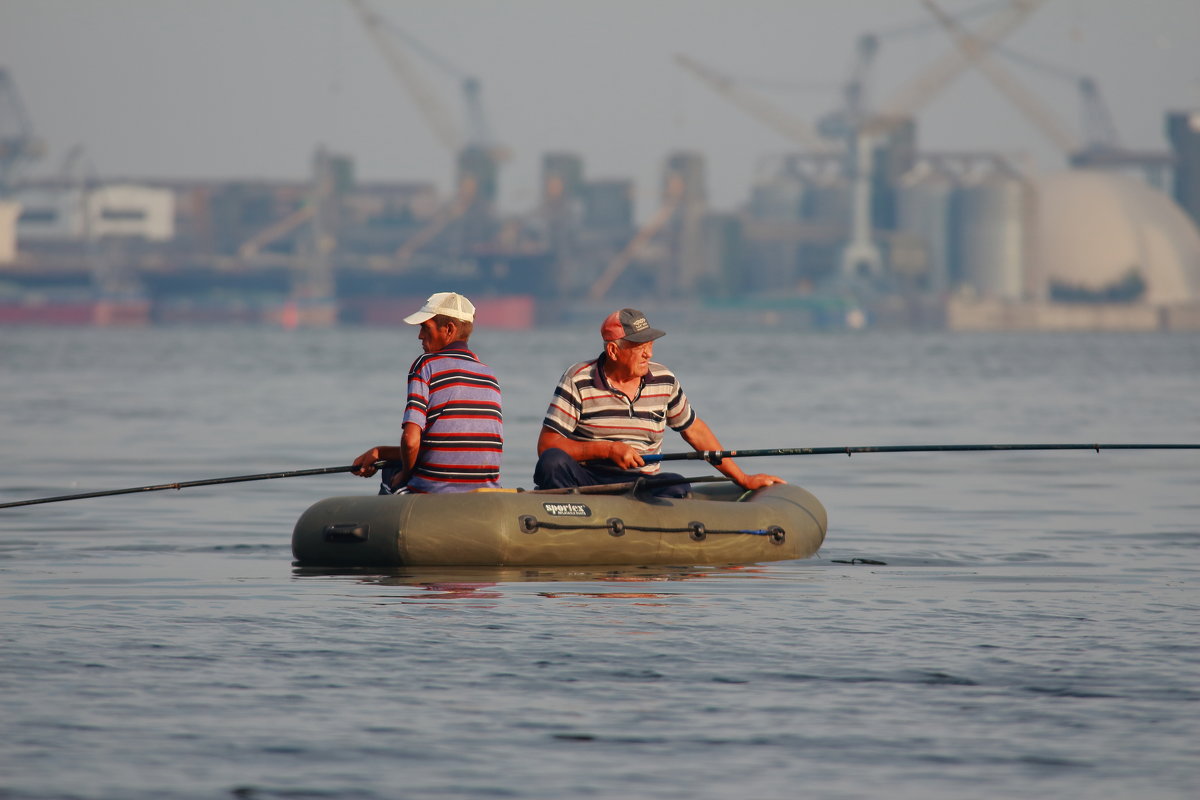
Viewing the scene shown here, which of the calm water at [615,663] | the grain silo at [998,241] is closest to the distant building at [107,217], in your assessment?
the grain silo at [998,241]

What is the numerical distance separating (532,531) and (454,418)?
772 millimetres

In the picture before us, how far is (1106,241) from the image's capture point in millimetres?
186500

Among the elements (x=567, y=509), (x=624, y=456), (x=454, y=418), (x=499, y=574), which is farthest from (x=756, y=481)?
(x=454, y=418)

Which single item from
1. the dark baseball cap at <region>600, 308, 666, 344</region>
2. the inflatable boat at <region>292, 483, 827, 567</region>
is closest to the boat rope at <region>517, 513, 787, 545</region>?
the inflatable boat at <region>292, 483, 827, 567</region>

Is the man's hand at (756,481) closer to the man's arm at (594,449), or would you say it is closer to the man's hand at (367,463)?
the man's arm at (594,449)

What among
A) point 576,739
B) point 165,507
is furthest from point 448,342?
point 165,507

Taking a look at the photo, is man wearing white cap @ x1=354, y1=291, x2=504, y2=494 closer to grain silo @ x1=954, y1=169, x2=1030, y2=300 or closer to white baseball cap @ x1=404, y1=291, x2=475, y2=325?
white baseball cap @ x1=404, y1=291, x2=475, y2=325

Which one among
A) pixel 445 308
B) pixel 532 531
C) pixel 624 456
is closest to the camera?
pixel 445 308

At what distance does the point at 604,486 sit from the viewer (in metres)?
11.0

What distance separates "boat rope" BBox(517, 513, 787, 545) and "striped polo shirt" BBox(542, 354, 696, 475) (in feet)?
1.18

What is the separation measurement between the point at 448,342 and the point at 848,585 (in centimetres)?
249

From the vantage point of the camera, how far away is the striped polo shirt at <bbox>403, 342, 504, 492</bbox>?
34.0 feet

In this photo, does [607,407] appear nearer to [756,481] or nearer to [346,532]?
[346,532]

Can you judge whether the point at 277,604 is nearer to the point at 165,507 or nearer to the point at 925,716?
the point at 925,716
